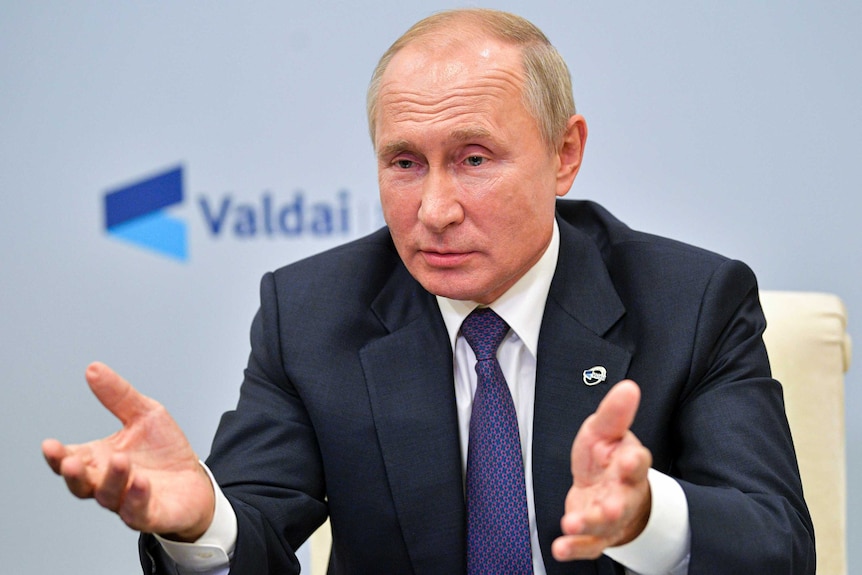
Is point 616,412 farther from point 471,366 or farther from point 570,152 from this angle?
point 570,152

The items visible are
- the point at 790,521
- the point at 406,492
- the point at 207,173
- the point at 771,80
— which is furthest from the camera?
the point at 207,173

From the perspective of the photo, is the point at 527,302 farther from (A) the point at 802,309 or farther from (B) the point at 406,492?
(A) the point at 802,309

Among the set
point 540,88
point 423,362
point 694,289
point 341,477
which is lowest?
point 341,477

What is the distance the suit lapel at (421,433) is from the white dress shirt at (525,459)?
41 millimetres

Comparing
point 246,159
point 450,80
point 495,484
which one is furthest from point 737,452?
point 246,159

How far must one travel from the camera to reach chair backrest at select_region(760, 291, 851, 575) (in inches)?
87.4

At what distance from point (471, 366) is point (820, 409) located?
818 mm

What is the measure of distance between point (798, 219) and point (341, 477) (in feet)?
5.71

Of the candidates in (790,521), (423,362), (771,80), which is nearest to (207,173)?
(423,362)

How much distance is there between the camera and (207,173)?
3.20 m

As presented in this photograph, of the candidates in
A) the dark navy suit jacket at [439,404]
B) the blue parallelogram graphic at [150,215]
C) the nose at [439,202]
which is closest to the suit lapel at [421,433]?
the dark navy suit jacket at [439,404]

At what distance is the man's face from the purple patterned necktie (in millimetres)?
184

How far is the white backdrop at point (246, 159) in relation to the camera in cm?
301

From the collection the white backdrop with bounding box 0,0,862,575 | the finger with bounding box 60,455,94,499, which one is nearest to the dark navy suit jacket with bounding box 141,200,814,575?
the finger with bounding box 60,455,94,499
